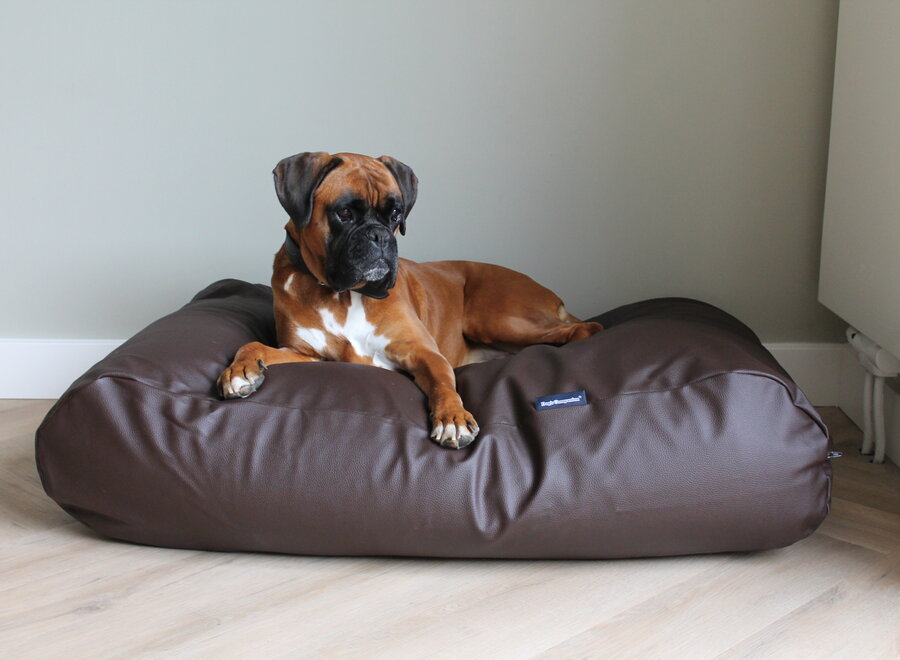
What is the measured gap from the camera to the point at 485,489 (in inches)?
72.1

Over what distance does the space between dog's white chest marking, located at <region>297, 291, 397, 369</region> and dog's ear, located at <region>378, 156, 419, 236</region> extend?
243 millimetres

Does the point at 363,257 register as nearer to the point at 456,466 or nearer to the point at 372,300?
the point at 372,300

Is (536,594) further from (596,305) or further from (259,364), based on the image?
(596,305)

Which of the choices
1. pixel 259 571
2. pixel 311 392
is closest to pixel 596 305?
pixel 311 392

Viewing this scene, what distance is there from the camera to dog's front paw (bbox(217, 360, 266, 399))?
197cm

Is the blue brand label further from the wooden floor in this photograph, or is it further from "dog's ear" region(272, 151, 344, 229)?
"dog's ear" region(272, 151, 344, 229)

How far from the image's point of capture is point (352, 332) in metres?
2.31

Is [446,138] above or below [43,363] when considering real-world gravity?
above

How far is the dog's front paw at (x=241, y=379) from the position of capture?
6.48 ft

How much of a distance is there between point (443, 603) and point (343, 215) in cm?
93

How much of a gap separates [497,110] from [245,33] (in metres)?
0.86

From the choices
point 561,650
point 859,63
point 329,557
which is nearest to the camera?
point 561,650

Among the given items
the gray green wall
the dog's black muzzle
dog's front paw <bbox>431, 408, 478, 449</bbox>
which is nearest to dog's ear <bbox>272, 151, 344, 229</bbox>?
the dog's black muzzle

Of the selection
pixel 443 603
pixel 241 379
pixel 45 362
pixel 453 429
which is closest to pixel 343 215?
pixel 241 379
